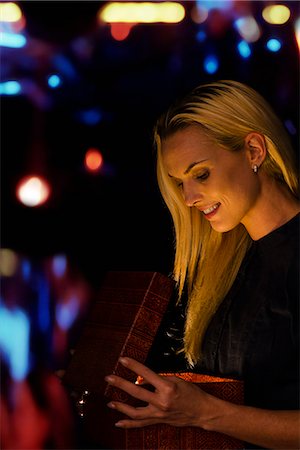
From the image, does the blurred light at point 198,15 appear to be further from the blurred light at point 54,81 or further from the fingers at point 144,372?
the fingers at point 144,372

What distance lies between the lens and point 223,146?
5.12 feet

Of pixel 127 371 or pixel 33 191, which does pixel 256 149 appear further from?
pixel 33 191

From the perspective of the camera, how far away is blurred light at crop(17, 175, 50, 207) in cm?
262

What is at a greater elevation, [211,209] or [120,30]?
[120,30]

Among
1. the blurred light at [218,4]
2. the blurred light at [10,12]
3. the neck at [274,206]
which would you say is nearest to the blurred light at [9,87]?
the blurred light at [10,12]

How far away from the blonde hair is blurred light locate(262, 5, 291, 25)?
857 millimetres

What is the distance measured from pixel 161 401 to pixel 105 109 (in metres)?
1.49

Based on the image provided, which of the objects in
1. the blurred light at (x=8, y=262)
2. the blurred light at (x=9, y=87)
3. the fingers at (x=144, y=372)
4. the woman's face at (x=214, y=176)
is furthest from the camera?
the blurred light at (x=8, y=262)

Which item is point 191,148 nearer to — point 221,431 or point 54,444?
point 221,431

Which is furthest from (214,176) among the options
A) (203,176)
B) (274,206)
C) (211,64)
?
(211,64)

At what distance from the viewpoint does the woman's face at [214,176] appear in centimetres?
155

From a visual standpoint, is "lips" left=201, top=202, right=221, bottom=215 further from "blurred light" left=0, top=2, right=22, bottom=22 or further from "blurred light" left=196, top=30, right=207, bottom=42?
"blurred light" left=0, top=2, right=22, bottom=22

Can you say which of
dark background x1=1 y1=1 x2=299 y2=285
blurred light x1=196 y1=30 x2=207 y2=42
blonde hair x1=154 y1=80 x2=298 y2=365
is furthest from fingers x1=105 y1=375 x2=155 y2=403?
blurred light x1=196 y1=30 x2=207 y2=42

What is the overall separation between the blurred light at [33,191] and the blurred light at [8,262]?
189 mm
